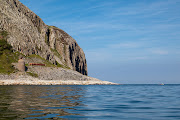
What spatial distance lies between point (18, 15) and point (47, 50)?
123 ft

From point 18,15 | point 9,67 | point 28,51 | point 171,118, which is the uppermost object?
point 18,15

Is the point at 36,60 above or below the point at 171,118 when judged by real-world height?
above

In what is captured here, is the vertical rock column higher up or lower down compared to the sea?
higher up

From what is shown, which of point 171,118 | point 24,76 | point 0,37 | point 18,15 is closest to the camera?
point 171,118

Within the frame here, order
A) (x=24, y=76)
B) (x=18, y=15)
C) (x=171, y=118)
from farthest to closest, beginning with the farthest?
(x=18, y=15)
(x=24, y=76)
(x=171, y=118)

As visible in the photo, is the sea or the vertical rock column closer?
the sea

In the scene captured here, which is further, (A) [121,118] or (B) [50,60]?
(B) [50,60]

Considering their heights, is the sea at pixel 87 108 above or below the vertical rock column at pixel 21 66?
below

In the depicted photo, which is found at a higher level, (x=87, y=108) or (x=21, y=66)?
(x=21, y=66)

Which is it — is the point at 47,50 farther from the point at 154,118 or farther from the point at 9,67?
the point at 154,118

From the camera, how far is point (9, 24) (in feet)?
545

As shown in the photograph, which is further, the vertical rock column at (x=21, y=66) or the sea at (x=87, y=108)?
the vertical rock column at (x=21, y=66)

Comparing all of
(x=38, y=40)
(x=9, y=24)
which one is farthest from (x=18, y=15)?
(x=38, y=40)

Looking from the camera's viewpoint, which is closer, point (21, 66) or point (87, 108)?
point (87, 108)
